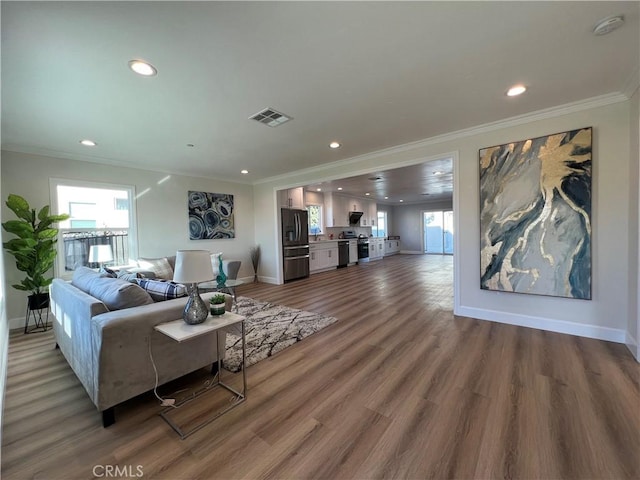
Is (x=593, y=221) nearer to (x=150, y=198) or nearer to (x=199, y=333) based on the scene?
(x=199, y=333)

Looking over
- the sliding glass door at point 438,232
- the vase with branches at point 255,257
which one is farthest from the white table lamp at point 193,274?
the sliding glass door at point 438,232

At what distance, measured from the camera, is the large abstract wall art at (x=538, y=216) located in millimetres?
2717

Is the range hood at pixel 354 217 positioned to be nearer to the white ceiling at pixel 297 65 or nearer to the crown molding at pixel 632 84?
the white ceiling at pixel 297 65

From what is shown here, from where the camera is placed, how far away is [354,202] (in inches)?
375

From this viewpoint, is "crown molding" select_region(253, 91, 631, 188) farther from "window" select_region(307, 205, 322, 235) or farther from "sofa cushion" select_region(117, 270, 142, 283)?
"sofa cushion" select_region(117, 270, 142, 283)

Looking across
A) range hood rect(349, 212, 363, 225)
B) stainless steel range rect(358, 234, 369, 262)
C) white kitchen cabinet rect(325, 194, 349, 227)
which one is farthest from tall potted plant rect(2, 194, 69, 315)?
stainless steel range rect(358, 234, 369, 262)

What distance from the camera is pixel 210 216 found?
5.70 metres

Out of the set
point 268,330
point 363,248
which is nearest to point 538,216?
point 268,330

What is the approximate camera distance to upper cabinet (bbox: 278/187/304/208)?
6.46 meters

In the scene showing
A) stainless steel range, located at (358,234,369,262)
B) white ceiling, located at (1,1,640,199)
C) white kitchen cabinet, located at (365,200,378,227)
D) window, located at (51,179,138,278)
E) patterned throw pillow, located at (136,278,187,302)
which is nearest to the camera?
white ceiling, located at (1,1,640,199)

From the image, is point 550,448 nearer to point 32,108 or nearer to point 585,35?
point 585,35

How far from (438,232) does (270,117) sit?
10754mm

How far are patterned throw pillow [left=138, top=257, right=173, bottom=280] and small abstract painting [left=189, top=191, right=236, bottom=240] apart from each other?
973mm

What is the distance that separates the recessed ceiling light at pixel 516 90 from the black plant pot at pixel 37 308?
6.10 metres
